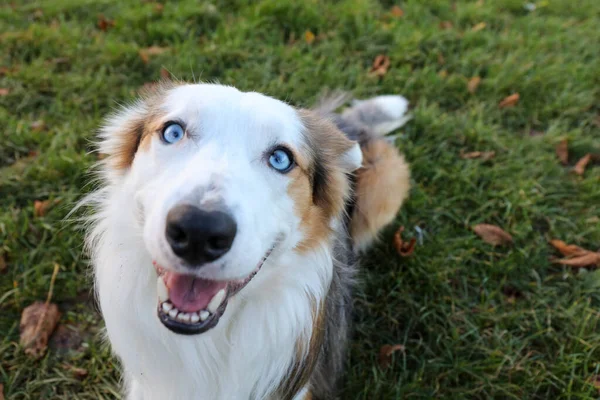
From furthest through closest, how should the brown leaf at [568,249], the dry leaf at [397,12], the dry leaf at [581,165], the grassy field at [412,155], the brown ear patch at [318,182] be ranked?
1. the dry leaf at [397,12]
2. the dry leaf at [581,165]
3. the brown leaf at [568,249]
4. the grassy field at [412,155]
5. the brown ear patch at [318,182]

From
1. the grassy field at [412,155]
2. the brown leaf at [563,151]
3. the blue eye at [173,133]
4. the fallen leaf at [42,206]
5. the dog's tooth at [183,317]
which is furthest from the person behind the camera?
the brown leaf at [563,151]

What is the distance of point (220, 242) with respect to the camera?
1.58m

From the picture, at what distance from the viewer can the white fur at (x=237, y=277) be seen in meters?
1.87

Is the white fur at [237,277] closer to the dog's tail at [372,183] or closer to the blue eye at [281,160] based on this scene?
the blue eye at [281,160]

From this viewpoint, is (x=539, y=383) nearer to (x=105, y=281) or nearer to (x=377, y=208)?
(x=377, y=208)

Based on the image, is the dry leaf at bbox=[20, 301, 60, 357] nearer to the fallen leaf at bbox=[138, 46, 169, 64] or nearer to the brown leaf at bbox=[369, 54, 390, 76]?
the fallen leaf at bbox=[138, 46, 169, 64]

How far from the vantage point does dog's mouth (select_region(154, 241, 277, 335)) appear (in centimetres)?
181

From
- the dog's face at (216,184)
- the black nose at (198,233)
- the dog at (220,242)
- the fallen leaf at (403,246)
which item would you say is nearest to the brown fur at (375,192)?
the fallen leaf at (403,246)

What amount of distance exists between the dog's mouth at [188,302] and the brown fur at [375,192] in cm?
161

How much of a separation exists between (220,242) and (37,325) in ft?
6.60

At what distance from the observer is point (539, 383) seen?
2904mm

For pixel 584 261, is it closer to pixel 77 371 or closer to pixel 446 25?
pixel 446 25

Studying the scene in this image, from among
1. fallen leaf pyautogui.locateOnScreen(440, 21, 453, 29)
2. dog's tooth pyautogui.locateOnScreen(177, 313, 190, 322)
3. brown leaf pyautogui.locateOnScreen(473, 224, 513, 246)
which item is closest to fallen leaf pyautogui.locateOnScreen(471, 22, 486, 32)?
fallen leaf pyautogui.locateOnScreen(440, 21, 453, 29)

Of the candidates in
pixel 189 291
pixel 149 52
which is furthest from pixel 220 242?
pixel 149 52
